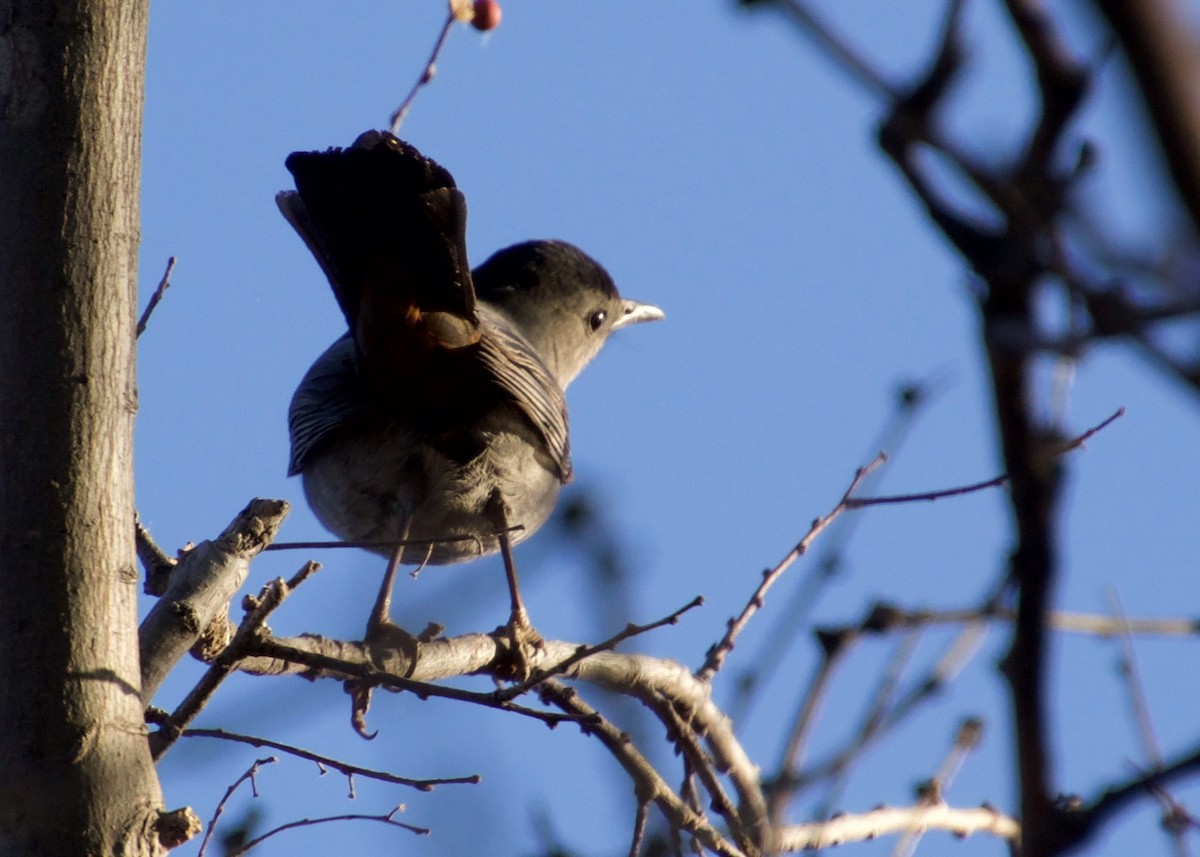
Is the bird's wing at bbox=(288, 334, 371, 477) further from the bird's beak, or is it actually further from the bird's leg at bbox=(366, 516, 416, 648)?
the bird's beak

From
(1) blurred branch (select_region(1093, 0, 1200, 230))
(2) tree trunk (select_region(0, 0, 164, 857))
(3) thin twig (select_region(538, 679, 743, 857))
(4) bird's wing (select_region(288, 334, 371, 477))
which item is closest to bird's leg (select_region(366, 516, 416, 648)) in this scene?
(4) bird's wing (select_region(288, 334, 371, 477))

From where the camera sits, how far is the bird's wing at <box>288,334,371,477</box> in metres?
5.24

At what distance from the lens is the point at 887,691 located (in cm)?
174

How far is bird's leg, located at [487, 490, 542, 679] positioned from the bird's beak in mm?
3082

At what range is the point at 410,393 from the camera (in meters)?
5.05

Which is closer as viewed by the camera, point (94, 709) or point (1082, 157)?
point (1082, 157)

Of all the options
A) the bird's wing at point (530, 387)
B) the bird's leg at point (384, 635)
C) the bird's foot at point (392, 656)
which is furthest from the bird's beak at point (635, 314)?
the bird's foot at point (392, 656)

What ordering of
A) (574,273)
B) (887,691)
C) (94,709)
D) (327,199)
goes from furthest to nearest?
1. (574,273)
2. (327,199)
3. (94,709)
4. (887,691)

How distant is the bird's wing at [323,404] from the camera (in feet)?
17.2

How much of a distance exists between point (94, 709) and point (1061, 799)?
196 cm

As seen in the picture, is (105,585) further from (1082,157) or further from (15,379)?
(1082,157)

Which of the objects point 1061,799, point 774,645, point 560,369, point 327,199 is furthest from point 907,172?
point 560,369

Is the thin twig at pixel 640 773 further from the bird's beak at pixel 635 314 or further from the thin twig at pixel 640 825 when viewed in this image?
the bird's beak at pixel 635 314

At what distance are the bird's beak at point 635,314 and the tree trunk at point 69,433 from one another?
5.76 metres
